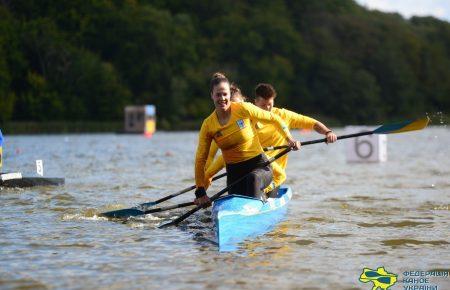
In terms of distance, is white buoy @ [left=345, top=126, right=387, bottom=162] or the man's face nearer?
the man's face

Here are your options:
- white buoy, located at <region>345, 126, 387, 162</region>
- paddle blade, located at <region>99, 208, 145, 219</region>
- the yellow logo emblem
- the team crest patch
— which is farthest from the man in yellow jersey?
white buoy, located at <region>345, 126, 387, 162</region>

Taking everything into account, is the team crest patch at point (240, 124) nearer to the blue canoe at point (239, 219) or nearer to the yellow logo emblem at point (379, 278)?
the blue canoe at point (239, 219)

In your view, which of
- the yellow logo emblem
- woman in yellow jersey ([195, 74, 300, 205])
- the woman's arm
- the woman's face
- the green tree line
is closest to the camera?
the yellow logo emblem

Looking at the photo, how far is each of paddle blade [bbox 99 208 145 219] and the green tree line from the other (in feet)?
213

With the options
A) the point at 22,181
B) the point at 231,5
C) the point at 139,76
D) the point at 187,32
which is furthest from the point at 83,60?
the point at 22,181

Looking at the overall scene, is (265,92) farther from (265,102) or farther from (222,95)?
(222,95)

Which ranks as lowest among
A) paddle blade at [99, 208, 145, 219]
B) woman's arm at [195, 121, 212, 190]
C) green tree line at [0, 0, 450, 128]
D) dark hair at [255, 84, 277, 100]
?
paddle blade at [99, 208, 145, 219]

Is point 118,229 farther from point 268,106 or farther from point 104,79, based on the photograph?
point 104,79

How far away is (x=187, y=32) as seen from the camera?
324 ft

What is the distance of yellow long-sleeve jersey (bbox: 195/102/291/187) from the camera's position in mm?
10320

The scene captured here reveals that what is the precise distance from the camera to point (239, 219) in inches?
384

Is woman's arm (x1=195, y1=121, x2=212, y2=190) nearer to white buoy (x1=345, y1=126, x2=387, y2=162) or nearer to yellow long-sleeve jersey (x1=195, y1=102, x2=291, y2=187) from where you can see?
yellow long-sleeve jersey (x1=195, y1=102, x2=291, y2=187)

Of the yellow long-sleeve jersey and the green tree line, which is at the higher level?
the green tree line

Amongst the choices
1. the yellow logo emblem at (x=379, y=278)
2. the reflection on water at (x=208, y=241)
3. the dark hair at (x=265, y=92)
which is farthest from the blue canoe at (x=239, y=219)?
the yellow logo emblem at (x=379, y=278)
